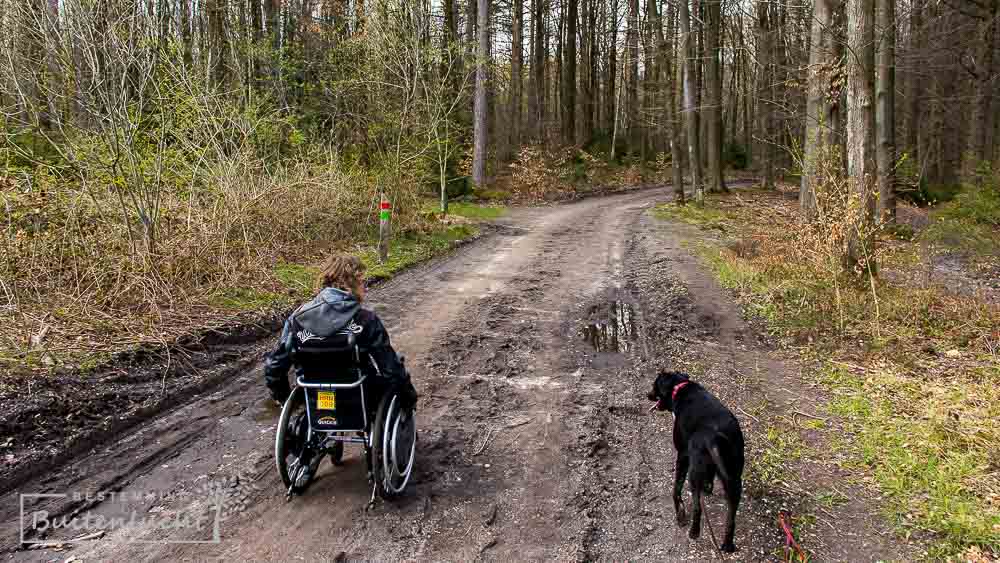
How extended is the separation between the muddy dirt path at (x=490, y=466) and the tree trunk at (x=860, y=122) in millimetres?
1846

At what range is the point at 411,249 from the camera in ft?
43.3

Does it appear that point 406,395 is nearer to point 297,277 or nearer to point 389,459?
point 389,459

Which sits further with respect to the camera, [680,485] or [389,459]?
[389,459]

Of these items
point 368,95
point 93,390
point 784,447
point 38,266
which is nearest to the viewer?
point 784,447

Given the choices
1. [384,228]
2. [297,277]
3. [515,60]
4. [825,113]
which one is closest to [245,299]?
[297,277]

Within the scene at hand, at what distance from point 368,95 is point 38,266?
8845 millimetres

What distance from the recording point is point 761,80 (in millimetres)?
31141

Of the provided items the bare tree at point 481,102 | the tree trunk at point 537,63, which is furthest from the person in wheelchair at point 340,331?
the tree trunk at point 537,63

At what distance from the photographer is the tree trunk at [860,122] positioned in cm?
787

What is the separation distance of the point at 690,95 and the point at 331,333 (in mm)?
19535

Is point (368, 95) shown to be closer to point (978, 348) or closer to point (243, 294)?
point (243, 294)

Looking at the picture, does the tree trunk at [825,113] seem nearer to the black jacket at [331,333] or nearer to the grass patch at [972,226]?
the grass patch at [972,226]

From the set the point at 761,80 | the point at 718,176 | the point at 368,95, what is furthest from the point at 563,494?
the point at 761,80

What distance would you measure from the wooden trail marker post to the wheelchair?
7732 mm
